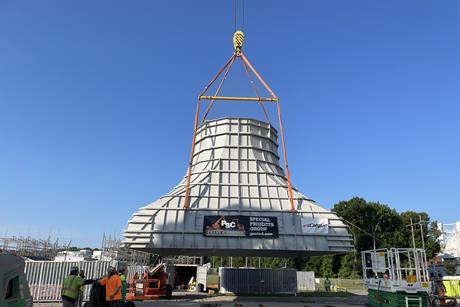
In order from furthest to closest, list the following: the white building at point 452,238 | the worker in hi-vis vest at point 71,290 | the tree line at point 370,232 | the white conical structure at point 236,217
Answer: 1. the white building at point 452,238
2. the tree line at point 370,232
3. the white conical structure at point 236,217
4. the worker in hi-vis vest at point 71,290

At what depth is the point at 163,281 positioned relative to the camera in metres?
23.8

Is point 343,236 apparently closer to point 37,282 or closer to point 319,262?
point 37,282

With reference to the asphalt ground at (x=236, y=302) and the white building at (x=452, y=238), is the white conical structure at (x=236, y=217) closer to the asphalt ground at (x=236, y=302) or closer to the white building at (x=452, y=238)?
the asphalt ground at (x=236, y=302)

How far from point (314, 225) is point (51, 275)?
14980 millimetres

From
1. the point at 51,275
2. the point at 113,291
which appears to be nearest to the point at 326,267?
the point at 51,275

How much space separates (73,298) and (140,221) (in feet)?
30.7

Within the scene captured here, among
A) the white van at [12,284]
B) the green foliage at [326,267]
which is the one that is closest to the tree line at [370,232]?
the green foliage at [326,267]

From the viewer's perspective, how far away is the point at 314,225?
21.2m

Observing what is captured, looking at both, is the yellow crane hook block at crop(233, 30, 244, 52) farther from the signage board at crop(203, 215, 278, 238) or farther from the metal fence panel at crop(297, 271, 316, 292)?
the metal fence panel at crop(297, 271, 316, 292)

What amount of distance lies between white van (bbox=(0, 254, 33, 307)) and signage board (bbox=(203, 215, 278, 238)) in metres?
15.5

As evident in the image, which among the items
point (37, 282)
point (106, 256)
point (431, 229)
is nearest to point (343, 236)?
point (37, 282)

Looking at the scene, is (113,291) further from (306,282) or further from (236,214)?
(306,282)

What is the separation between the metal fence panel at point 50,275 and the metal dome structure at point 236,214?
2984mm

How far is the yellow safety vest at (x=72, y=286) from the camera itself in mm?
11109
